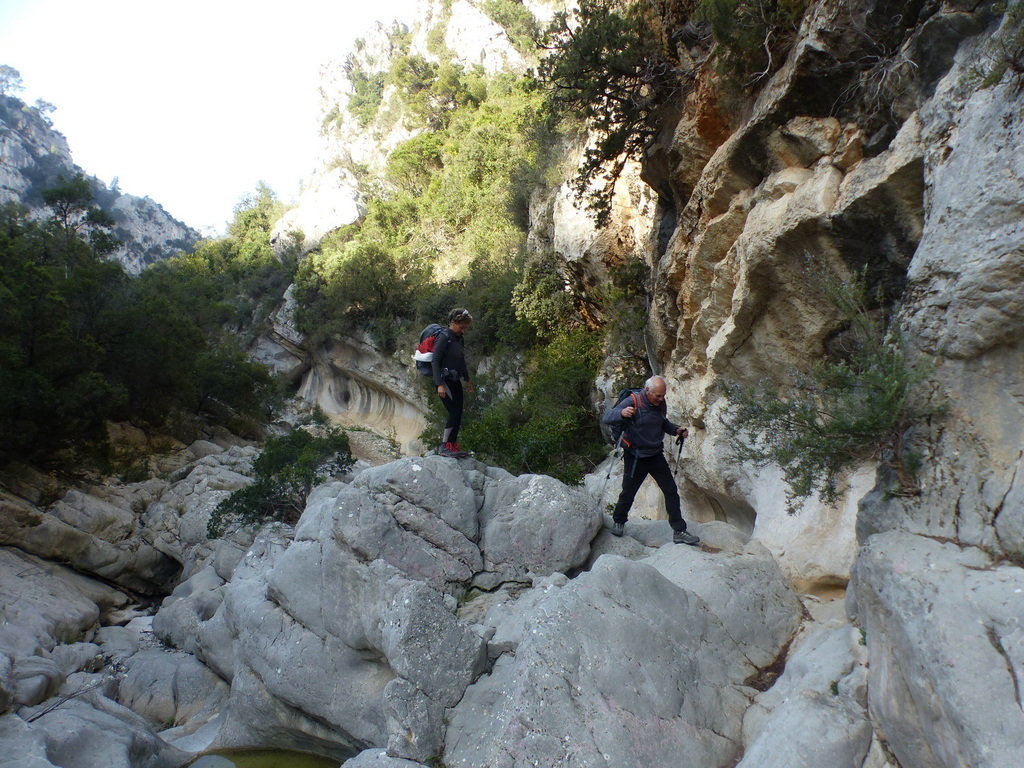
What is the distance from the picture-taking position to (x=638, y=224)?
1237 cm

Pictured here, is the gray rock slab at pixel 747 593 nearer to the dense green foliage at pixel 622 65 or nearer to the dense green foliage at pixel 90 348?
the dense green foliage at pixel 622 65

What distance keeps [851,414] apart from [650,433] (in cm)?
224

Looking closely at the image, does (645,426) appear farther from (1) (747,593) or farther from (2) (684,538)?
(1) (747,593)

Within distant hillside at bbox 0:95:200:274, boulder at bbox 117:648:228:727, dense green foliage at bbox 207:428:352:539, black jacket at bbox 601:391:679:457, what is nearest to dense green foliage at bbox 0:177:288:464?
dense green foliage at bbox 207:428:352:539

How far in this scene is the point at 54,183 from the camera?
5547cm

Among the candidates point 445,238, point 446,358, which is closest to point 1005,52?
point 446,358

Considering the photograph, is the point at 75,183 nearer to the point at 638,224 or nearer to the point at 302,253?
the point at 302,253

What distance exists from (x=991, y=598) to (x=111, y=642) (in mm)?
10271

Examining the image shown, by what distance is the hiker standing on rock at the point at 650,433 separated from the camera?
611 cm

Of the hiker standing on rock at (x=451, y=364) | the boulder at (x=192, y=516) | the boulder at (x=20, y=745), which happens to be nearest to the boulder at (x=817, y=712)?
the hiker standing on rock at (x=451, y=364)

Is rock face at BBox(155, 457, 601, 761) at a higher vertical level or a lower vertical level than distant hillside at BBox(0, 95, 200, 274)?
lower

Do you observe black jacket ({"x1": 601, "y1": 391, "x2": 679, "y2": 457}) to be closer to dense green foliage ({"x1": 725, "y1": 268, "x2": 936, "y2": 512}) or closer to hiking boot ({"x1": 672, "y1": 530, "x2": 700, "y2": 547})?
hiking boot ({"x1": 672, "y1": 530, "x2": 700, "y2": 547})

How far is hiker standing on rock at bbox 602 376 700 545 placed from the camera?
20.0ft

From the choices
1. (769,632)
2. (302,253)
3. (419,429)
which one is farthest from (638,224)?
(302,253)
